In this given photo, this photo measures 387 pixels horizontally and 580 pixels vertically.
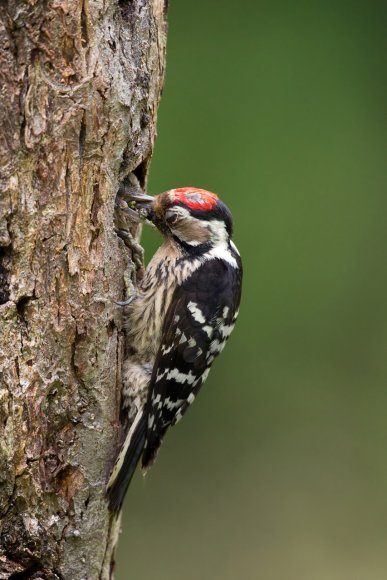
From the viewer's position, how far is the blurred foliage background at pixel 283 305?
218 inches

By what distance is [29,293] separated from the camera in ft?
8.53

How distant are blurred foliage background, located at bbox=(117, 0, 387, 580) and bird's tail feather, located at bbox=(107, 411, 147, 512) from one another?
7.39ft

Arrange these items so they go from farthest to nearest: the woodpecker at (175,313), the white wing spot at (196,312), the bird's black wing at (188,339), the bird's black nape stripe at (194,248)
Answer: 1. the bird's black nape stripe at (194,248)
2. the white wing spot at (196,312)
3. the bird's black wing at (188,339)
4. the woodpecker at (175,313)

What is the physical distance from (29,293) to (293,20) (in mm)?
3709

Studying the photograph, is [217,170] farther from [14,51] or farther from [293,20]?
[14,51]

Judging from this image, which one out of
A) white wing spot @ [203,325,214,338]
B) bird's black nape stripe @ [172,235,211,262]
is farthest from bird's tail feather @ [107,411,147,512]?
bird's black nape stripe @ [172,235,211,262]

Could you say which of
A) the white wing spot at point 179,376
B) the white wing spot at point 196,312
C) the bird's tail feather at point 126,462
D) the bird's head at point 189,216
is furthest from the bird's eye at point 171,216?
the bird's tail feather at point 126,462

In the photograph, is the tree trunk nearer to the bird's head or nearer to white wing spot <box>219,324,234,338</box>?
the bird's head

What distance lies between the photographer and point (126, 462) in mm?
2881

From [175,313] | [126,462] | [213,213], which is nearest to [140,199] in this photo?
[213,213]

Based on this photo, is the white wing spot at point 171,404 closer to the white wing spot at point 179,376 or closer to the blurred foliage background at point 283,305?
the white wing spot at point 179,376

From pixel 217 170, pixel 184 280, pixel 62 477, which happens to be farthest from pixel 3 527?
pixel 217 170

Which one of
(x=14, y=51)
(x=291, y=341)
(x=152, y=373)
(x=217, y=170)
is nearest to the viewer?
(x=14, y=51)

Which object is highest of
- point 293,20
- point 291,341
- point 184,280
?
point 293,20
